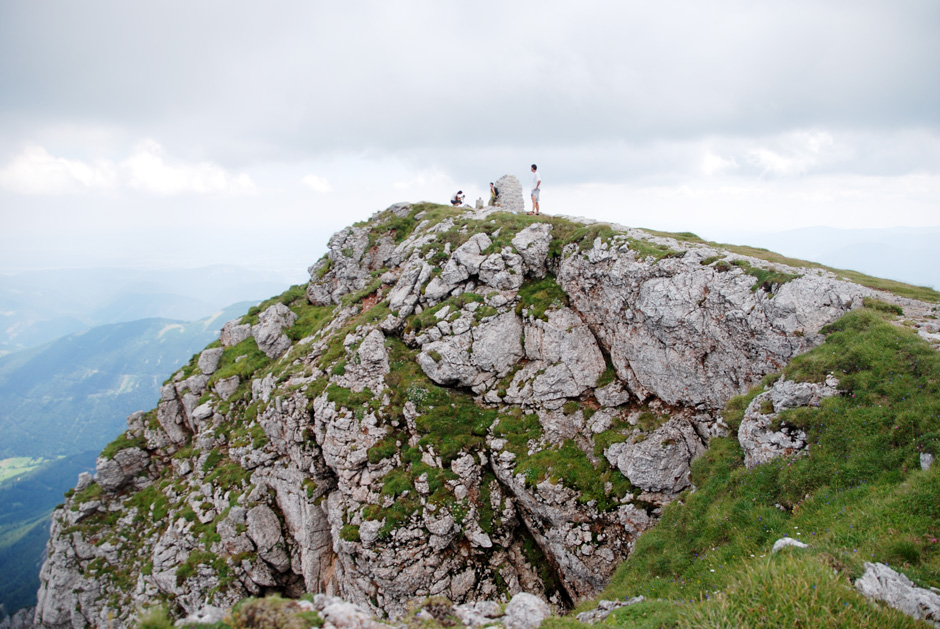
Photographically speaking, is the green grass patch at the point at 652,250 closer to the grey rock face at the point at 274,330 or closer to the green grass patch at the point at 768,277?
the green grass patch at the point at 768,277

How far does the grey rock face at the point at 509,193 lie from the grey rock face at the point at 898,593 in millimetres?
35518

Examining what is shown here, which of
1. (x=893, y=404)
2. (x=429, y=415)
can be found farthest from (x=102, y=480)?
(x=893, y=404)

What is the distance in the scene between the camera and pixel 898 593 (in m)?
6.89

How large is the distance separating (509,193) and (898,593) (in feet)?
122

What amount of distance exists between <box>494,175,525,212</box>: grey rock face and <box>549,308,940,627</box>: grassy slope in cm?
2838

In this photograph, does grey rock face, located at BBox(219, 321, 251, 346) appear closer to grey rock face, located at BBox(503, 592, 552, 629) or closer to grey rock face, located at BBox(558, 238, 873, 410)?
grey rock face, located at BBox(558, 238, 873, 410)

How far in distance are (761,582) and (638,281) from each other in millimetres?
16437

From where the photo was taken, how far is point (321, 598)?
31.1 ft

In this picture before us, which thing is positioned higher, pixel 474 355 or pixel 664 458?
pixel 474 355

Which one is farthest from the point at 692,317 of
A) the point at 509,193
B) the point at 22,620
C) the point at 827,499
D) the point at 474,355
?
the point at 22,620

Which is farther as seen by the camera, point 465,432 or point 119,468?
point 119,468

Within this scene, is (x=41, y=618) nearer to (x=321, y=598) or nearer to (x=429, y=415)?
(x=429, y=415)

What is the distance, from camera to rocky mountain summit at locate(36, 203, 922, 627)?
18734mm

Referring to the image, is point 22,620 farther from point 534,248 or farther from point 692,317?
point 692,317
